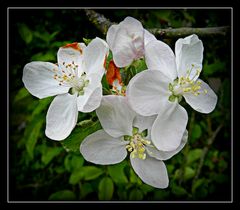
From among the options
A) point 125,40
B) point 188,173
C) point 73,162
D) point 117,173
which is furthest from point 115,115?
point 188,173

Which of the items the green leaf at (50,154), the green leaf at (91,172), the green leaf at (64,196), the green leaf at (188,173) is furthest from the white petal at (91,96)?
the green leaf at (188,173)

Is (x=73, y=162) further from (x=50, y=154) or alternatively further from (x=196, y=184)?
(x=196, y=184)

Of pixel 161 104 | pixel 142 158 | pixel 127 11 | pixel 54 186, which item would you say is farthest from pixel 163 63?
pixel 54 186

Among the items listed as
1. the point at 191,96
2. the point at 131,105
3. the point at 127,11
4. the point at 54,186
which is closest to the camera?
the point at 131,105

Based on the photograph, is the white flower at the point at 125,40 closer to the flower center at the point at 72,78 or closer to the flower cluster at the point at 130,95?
the flower cluster at the point at 130,95

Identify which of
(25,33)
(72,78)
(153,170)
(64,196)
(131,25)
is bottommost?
(64,196)

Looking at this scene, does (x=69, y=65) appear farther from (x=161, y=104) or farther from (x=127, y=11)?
(x=127, y=11)
